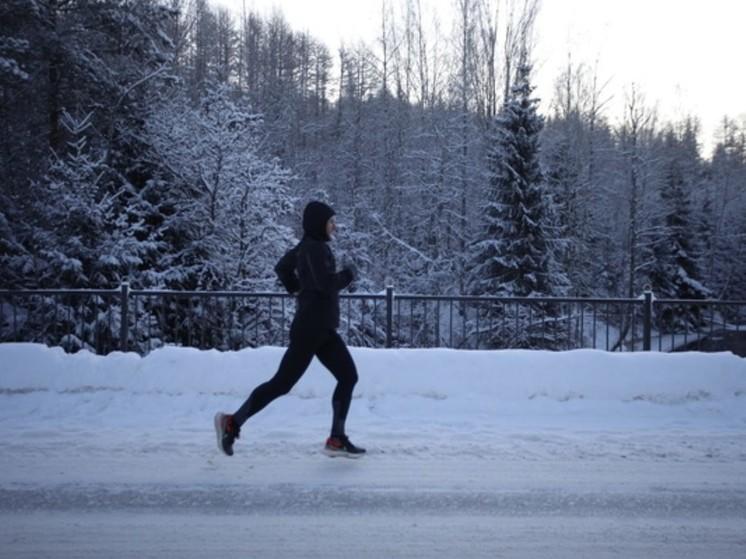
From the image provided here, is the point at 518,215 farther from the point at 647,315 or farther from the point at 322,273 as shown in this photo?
the point at 322,273

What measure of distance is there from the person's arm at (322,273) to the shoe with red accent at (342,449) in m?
1.16

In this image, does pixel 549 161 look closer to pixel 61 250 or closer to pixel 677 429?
pixel 61 250

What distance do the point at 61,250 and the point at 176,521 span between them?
11349 mm

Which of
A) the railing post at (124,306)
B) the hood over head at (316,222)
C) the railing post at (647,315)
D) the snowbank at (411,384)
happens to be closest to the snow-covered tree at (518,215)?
the railing post at (647,315)

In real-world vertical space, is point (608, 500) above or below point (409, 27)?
below

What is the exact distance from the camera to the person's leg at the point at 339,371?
187 inches

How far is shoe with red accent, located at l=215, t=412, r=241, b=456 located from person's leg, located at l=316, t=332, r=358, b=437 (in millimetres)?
751

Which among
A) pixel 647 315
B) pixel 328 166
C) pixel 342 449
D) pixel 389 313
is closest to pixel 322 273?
pixel 342 449

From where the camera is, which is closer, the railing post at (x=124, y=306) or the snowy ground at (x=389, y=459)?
the snowy ground at (x=389, y=459)

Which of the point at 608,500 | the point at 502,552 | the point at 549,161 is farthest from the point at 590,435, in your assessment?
the point at 549,161

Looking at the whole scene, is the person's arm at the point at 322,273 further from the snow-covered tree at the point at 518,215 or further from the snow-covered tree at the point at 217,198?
the snow-covered tree at the point at 518,215

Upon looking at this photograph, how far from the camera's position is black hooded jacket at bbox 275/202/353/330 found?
4.55 metres

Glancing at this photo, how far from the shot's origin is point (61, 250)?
43.3 ft

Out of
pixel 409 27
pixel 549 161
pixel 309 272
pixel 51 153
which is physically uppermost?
pixel 409 27
